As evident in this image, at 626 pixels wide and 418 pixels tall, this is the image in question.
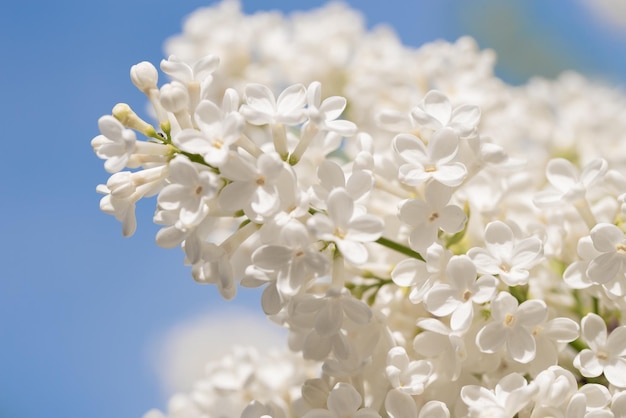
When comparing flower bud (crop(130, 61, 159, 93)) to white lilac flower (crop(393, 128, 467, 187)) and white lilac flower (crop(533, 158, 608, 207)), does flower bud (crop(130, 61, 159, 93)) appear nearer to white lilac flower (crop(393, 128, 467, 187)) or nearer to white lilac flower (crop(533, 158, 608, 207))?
white lilac flower (crop(393, 128, 467, 187))

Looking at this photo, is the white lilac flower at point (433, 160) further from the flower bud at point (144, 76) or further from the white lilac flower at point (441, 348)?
the flower bud at point (144, 76)

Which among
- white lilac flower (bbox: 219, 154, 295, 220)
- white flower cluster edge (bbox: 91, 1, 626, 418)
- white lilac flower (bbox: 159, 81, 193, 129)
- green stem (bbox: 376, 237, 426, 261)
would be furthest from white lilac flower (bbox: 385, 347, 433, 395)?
white lilac flower (bbox: 159, 81, 193, 129)

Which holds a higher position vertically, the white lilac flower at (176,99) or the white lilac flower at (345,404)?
the white lilac flower at (176,99)

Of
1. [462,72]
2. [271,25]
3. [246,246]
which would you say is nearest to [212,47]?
[271,25]

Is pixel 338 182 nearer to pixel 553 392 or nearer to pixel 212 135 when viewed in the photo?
pixel 212 135

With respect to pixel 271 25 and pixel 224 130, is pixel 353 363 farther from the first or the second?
pixel 271 25

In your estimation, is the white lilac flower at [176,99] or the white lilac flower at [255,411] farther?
the white lilac flower at [255,411]

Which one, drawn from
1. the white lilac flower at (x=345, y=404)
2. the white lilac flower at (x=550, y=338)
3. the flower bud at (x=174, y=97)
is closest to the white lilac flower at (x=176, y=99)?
the flower bud at (x=174, y=97)
